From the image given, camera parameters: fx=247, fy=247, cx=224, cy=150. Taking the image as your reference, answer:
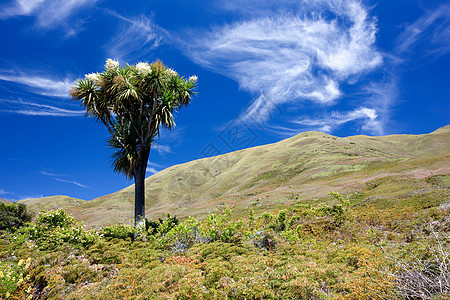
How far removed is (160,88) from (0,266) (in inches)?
424

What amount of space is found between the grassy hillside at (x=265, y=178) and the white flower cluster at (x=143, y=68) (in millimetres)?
19991

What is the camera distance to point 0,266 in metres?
5.04

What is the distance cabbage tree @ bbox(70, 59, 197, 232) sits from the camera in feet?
45.1

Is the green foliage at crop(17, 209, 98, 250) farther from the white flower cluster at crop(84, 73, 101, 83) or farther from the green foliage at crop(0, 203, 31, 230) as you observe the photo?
the green foliage at crop(0, 203, 31, 230)

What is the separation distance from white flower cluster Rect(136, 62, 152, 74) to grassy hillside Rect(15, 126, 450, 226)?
20.0 m

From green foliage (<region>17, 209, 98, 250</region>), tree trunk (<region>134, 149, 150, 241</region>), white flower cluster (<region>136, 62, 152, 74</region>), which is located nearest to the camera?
green foliage (<region>17, 209, 98, 250</region>)

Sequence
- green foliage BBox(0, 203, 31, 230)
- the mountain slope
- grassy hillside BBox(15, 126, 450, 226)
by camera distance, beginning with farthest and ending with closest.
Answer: grassy hillside BBox(15, 126, 450, 226)
the mountain slope
green foliage BBox(0, 203, 31, 230)

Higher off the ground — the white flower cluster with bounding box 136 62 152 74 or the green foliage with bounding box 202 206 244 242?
the white flower cluster with bounding box 136 62 152 74

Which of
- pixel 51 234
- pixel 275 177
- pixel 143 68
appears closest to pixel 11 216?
pixel 51 234

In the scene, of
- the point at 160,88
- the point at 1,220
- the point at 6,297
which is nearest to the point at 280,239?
the point at 6,297

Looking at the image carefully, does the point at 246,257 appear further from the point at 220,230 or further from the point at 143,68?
the point at 143,68

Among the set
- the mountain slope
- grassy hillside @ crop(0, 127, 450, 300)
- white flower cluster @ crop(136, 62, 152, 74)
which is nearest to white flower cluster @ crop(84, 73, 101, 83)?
white flower cluster @ crop(136, 62, 152, 74)

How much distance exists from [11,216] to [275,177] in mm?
48746

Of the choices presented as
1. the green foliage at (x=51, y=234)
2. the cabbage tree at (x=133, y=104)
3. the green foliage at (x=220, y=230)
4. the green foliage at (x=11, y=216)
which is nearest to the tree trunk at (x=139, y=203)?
the cabbage tree at (x=133, y=104)
